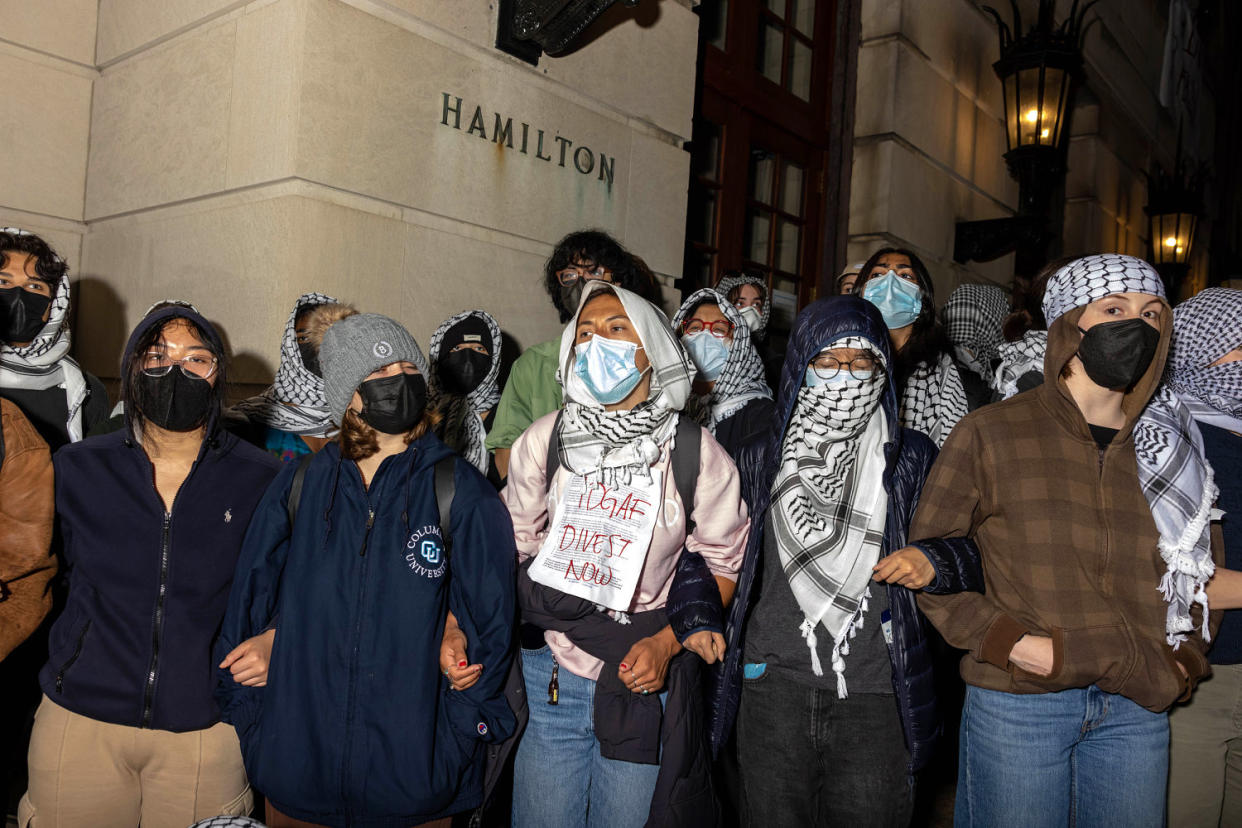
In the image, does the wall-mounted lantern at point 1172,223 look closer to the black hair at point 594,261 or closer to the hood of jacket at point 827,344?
the black hair at point 594,261

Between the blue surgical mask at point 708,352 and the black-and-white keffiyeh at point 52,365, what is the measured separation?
2309 millimetres

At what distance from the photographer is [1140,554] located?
2.33 meters

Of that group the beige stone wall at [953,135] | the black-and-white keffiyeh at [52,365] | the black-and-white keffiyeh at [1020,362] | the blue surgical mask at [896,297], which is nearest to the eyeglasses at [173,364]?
the black-and-white keffiyeh at [52,365]

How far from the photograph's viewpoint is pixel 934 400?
3.50 m

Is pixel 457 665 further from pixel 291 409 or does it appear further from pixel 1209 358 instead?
pixel 1209 358

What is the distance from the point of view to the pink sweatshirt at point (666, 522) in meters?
2.45

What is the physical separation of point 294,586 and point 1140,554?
2.19 metres

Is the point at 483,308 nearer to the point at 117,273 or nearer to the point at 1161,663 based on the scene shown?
the point at 117,273

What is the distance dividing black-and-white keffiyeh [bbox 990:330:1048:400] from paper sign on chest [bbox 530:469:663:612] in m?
1.50

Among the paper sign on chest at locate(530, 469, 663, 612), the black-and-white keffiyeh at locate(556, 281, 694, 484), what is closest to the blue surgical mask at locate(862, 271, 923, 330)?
the black-and-white keffiyeh at locate(556, 281, 694, 484)

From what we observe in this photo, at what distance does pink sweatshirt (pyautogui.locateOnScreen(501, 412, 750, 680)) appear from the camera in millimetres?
2445

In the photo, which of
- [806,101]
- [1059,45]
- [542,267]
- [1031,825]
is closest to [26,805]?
[1031,825]

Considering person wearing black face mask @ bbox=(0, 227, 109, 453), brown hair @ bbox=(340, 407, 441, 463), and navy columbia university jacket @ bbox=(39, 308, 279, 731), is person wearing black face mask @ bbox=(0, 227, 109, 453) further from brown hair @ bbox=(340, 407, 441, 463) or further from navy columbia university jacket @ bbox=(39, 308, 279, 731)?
brown hair @ bbox=(340, 407, 441, 463)

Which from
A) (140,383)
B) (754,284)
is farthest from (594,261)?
(140,383)
